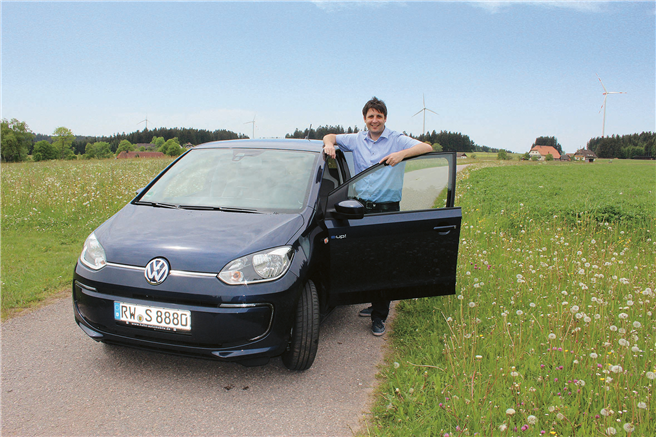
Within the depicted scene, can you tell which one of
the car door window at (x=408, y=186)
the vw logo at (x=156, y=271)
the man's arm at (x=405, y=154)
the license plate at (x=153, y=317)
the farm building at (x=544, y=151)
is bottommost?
the license plate at (x=153, y=317)

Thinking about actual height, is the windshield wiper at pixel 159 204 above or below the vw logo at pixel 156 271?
above

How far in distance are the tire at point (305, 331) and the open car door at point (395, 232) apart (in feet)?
1.44

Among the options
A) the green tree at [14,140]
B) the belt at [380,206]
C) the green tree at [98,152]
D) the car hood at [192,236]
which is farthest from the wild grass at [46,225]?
the green tree at [14,140]

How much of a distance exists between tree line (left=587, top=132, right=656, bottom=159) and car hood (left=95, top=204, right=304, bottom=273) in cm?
13472

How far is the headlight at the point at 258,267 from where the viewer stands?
2.87m

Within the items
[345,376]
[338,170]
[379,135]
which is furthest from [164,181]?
[345,376]

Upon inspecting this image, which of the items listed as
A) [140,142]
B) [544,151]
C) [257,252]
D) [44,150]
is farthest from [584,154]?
[257,252]

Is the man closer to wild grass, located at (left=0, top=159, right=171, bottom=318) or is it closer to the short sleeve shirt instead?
the short sleeve shirt

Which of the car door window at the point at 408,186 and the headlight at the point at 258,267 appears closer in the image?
the headlight at the point at 258,267

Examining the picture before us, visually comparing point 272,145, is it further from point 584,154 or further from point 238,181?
point 584,154

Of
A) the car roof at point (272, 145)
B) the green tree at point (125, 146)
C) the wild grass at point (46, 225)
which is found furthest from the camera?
the green tree at point (125, 146)

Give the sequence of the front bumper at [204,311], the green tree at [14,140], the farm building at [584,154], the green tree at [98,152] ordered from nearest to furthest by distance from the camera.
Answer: the front bumper at [204,311]
the green tree at [98,152]
the green tree at [14,140]
the farm building at [584,154]

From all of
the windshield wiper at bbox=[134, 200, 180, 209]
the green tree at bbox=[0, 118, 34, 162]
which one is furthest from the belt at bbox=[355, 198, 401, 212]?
the green tree at bbox=[0, 118, 34, 162]

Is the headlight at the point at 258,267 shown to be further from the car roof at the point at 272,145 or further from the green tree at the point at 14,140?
the green tree at the point at 14,140
